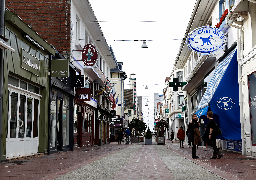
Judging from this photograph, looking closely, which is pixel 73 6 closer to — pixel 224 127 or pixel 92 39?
pixel 92 39

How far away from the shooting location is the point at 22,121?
46.4 feet

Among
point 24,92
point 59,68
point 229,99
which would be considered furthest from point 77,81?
point 229,99

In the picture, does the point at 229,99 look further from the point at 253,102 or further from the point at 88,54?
the point at 88,54

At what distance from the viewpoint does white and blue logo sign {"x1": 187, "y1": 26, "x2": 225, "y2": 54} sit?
58.4 ft

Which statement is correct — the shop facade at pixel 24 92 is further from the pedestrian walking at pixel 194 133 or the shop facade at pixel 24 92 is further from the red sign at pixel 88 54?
the pedestrian walking at pixel 194 133

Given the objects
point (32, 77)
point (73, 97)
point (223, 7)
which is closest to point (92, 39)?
point (73, 97)

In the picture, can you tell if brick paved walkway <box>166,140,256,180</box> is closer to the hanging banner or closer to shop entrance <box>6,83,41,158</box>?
shop entrance <box>6,83,41,158</box>

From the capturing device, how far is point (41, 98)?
16.7 m

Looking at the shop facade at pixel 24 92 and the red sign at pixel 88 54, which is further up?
the red sign at pixel 88 54

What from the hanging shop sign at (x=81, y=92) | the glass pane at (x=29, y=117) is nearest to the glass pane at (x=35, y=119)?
the glass pane at (x=29, y=117)

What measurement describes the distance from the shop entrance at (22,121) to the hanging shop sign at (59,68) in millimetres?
1633

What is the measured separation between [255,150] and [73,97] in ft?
40.4

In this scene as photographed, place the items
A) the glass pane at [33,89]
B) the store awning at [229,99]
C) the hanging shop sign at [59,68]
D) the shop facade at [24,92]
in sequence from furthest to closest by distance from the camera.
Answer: the hanging shop sign at [59,68], the store awning at [229,99], the glass pane at [33,89], the shop facade at [24,92]

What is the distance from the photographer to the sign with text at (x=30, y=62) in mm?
13847
